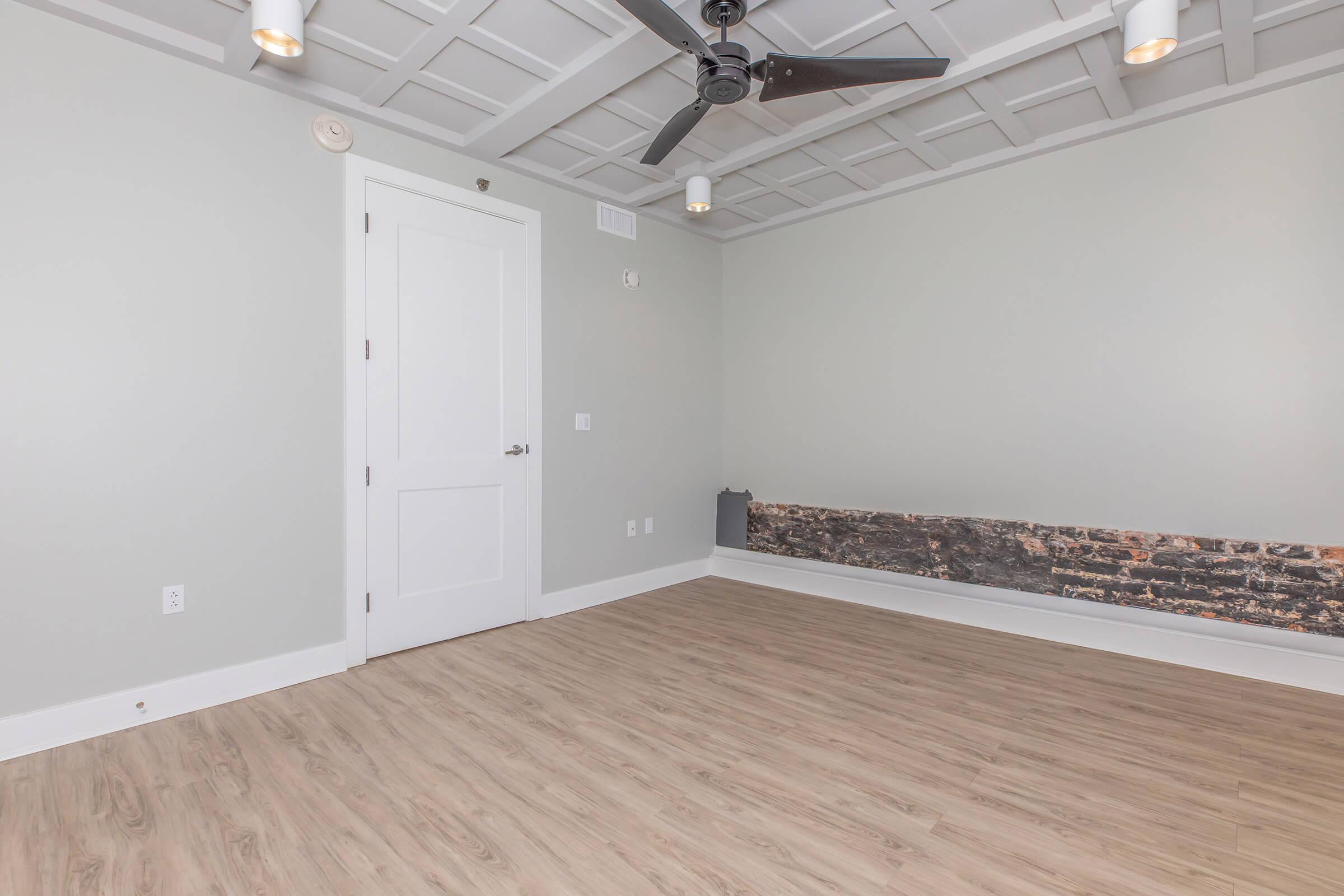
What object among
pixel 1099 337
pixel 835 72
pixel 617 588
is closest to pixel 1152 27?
pixel 835 72

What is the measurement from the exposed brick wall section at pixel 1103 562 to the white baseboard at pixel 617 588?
860mm

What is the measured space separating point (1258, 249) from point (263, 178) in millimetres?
4693

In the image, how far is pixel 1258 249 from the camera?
3014mm

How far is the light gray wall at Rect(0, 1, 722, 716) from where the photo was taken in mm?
2332

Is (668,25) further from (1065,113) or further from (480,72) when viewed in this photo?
(1065,113)

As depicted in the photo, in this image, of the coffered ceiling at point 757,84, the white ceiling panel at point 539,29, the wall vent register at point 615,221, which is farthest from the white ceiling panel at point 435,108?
the wall vent register at point 615,221

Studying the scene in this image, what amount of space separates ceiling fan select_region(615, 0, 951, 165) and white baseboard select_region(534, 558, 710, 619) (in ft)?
9.79

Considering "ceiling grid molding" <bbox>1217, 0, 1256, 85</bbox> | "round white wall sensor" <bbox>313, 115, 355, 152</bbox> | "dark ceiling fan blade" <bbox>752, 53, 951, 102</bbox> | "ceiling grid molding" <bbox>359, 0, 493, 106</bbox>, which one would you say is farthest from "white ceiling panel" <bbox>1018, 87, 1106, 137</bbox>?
"round white wall sensor" <bbox>313, 115, 355, 152</bbox>

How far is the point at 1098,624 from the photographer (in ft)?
11.0

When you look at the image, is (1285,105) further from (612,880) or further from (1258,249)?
(612,880)

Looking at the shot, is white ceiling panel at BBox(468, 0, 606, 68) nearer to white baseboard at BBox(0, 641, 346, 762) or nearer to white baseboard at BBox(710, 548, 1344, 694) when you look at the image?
white baseboard at BBox(0, 641, 346, 762)

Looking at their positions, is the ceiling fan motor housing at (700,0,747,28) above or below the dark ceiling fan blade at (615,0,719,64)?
above

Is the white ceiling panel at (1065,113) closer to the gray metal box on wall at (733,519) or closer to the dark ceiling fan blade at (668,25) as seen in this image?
the dark ceiling fan blade at (668,25)

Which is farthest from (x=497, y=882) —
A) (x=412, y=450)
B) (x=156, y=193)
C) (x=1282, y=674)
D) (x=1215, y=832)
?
(x=1282, y=674)
